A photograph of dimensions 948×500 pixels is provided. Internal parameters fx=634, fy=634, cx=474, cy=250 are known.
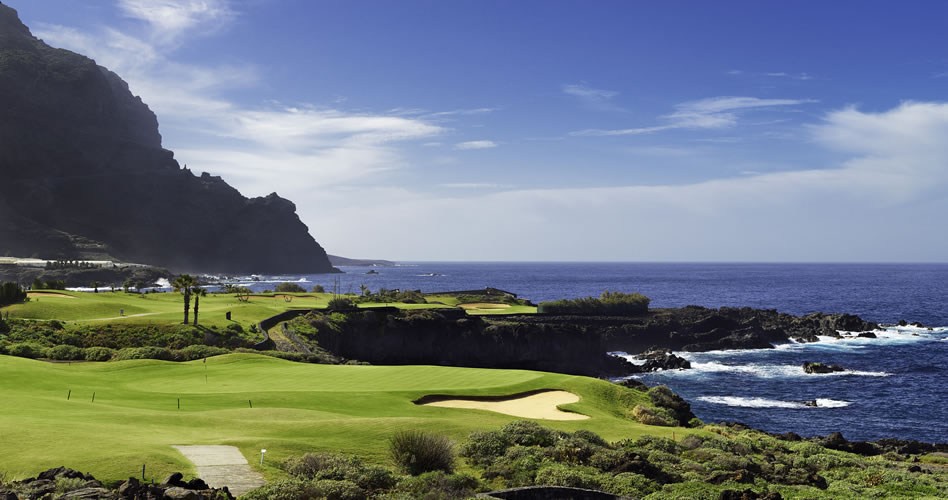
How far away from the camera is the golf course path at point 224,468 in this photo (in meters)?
13.6

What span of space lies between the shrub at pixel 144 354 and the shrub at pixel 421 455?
25461mm

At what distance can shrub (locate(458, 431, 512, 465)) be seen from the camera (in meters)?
18.0

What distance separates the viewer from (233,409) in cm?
2231

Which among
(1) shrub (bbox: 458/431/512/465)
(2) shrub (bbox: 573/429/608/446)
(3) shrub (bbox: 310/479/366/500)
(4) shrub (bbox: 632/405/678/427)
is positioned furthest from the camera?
(4) shrub (bbox: 632/405/678/427)

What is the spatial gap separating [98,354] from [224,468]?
26647 millimetres

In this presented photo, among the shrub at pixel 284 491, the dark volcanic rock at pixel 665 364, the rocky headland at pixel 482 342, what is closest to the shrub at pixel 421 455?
the shrub at pixel 284 491

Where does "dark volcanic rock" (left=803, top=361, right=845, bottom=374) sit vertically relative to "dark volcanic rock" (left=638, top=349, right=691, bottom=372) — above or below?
above

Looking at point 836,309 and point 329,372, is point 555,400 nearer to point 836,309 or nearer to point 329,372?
point 329,372

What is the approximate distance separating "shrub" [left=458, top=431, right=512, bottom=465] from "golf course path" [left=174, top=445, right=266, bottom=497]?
6.12m

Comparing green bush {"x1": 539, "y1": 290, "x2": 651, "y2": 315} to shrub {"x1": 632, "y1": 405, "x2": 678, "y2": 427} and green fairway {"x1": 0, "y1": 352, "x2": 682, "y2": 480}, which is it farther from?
shrub {"x1": 632, "y1": 405, "x2": 678, "y2": 427}

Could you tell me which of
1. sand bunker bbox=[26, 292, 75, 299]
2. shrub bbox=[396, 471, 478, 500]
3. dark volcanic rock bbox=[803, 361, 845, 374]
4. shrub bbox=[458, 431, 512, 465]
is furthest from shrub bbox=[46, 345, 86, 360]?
dark volcanic rock bbox=[803, 361, 845, 374]

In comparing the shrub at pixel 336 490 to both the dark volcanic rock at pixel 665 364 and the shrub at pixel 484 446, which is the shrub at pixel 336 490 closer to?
the shrub at pixel 484 446

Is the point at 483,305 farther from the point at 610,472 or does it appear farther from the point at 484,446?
the point at 610,472

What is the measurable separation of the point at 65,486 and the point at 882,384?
193 feet
